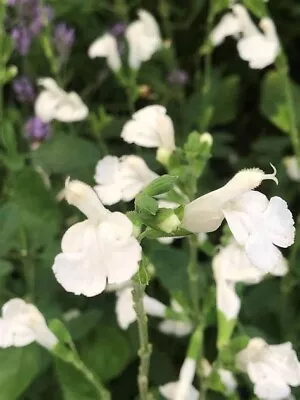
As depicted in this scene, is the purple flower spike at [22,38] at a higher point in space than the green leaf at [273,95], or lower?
higher

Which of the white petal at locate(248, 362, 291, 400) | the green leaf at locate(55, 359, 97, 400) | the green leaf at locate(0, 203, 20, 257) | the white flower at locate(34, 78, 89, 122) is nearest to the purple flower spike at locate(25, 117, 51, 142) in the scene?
the white flower at locate(34, 78, 89, 122)

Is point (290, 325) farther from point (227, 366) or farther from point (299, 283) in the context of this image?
point (227, 366)

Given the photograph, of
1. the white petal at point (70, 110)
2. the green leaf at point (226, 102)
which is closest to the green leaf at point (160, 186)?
the white petal at point (70, 110)

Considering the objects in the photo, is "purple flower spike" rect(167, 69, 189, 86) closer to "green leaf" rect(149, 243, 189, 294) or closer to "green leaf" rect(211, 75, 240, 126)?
"green leaf" rect(211, 75, 240, 126)

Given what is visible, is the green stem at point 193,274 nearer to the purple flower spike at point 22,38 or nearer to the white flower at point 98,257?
the white flower at point 98,257

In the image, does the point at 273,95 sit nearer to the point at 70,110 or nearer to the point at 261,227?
the point at 70,110
